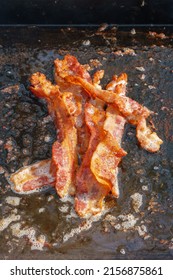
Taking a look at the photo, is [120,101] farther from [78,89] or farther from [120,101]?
[78,89]

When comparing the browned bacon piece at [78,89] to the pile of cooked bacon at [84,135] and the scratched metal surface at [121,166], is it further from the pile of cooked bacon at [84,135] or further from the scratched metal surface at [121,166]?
the scratched metal surface at [121,166]

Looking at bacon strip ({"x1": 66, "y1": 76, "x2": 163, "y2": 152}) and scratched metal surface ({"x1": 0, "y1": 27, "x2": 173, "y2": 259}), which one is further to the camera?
bacon strip ({"x1": 66, "y1": 76, "x2": 163, "y2": 152})

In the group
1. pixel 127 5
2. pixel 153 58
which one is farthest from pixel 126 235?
pixel 127 5

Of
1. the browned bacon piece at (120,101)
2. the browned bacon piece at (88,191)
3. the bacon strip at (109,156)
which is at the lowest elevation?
the browned bacon piece at (88,191)

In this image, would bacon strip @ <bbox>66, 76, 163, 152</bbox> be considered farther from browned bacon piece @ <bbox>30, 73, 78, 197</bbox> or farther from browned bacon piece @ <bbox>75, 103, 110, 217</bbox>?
browned bacon piece @ <bbox>75, 103, 110, 217</bbox>

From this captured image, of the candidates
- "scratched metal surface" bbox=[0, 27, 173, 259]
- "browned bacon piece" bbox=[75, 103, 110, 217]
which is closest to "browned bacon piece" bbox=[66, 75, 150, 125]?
"scratched metal surface" bbox=[0, 27, 173, 259]

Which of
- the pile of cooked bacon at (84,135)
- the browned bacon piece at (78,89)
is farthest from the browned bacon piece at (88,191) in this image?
the browned bacon piece at (78,89)
